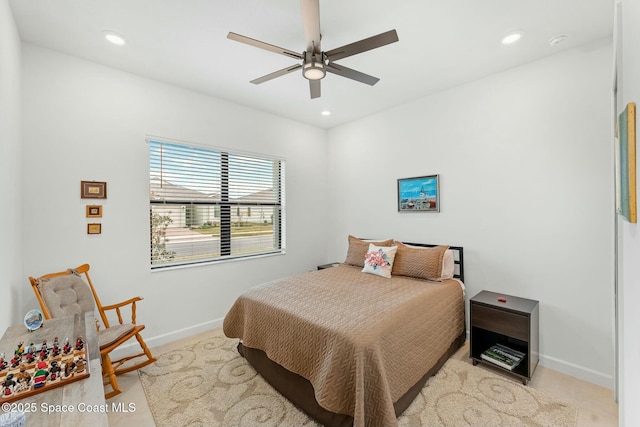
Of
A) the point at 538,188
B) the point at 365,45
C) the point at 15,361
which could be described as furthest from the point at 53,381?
the point at 538,188

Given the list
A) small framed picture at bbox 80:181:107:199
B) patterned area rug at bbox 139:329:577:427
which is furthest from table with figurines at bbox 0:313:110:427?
small framed picture at bbox 80:181:107:199

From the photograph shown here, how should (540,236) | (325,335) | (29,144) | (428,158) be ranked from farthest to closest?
(428,158)
(540,236)
(29,144)
(325,335)

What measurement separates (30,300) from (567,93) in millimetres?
4883

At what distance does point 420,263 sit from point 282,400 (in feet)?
5.92

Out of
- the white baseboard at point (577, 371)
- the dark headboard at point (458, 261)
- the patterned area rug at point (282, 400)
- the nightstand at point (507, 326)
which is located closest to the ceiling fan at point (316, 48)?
the dark headboard at point (458, 261)

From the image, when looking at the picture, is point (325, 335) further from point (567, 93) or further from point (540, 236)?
point (567, 93)

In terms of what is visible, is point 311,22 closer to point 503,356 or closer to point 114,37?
point 114,37

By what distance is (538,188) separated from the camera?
256 cm

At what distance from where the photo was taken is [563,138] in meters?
2.43

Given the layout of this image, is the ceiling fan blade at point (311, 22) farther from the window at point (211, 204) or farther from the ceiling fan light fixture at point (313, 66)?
the window at point (211, 204)

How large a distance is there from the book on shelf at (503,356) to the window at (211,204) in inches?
107

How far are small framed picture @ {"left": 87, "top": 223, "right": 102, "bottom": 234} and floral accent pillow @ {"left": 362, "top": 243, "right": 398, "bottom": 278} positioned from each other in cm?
270

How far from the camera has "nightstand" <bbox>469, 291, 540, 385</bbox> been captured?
2.26 metres

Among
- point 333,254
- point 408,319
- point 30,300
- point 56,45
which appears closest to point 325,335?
point 408,319
